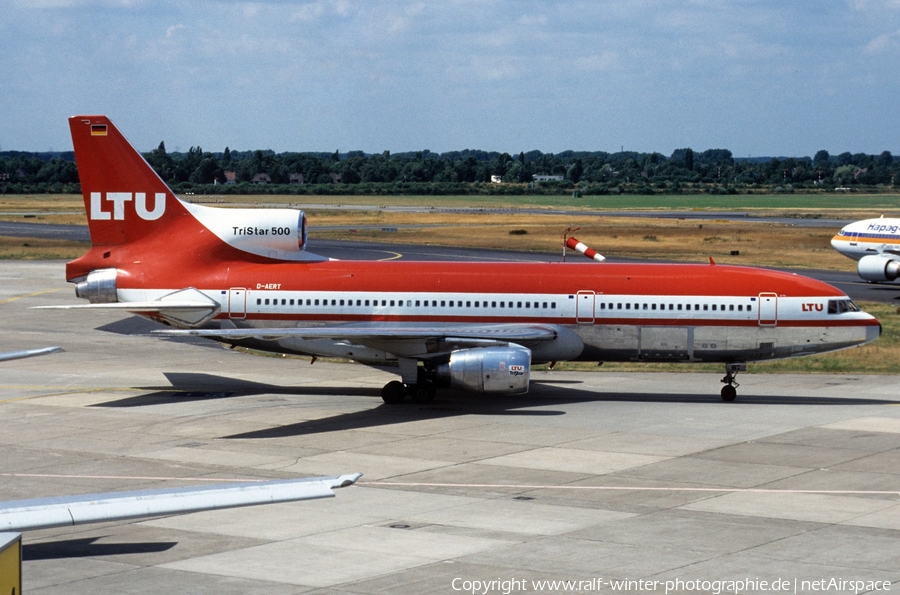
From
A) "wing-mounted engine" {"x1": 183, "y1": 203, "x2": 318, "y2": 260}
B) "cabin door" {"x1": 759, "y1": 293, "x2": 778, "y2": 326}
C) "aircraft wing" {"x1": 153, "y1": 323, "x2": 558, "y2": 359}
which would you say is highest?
"wing-mounted engine" {"x1": 183, "y1": 203, "x2": 318, "y2": 260}

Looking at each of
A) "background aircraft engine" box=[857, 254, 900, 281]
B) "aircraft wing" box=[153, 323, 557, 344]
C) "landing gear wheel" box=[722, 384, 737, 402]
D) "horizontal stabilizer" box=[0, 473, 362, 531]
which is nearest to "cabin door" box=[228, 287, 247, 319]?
"aircraft wing" box=[153, 323, 557, 344]

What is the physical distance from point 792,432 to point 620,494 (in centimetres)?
956

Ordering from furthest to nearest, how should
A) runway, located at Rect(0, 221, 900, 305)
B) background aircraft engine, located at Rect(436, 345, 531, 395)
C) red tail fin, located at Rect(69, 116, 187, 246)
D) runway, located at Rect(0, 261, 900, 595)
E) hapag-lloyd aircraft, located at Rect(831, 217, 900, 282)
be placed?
hapag-lloyd aircraft, located at Rect(831, 217, 900, 282), runway, located at Rect(0, 221, 900, 305), red tail fin, located at Rect(69, 116, 187, 246), background aircraft engine, located at Rect(436, 345, 531, 395), runway, located at Rect(0, 261, 900, 595)

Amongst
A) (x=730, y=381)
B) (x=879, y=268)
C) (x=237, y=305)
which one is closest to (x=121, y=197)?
(x=237, y=305)

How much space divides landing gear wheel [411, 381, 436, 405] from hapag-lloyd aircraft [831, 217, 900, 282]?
46.8 m

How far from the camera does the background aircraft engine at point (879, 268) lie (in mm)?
74812

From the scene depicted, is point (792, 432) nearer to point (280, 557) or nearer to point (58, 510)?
point (280, 557)

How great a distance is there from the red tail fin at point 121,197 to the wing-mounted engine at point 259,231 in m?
1.07

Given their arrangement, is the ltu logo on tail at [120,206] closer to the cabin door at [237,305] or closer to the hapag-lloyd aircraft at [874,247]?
the cabin door at [237,305]

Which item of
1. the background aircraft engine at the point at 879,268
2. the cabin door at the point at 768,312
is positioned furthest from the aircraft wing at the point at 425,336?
the background aircraft engine at the point at 879,268

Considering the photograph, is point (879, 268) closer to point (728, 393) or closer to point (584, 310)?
point (728, 393)

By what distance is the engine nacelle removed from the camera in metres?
39.0

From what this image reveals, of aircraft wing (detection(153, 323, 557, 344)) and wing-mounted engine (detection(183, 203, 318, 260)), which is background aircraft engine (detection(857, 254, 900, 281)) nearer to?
aircraft wing (detection(153, 323, 557, 344))

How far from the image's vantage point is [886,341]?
52.5m
